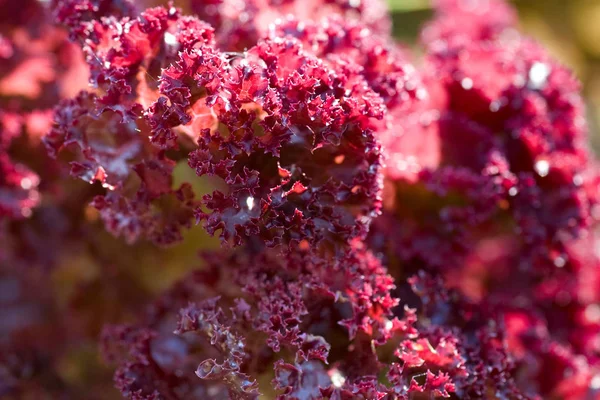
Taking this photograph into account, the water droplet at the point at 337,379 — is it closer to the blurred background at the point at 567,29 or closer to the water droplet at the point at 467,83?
the water droplet at the point at 467,83

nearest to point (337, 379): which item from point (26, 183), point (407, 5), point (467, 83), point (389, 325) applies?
point (389, 325)

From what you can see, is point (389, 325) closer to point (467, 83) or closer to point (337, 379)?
point (337, 379)

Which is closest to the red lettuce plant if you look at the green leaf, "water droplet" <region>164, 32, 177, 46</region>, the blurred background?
"water droplet" <region>164, 32, 177, 46</region>

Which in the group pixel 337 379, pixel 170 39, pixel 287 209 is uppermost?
pixel 170 39

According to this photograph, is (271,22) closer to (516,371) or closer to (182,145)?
(182,145)

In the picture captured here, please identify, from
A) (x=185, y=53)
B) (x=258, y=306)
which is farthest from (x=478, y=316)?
(x=185, y=53)

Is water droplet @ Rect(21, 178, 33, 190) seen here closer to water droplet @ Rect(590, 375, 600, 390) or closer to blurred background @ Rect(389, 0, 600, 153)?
water droplet @ Rect(590, 375, 600, 390)
